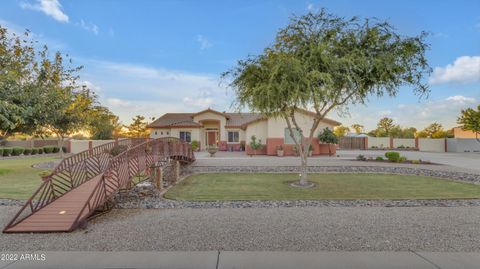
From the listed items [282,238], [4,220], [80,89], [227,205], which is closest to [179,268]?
[282,238]

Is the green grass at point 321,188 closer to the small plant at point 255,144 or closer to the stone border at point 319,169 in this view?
the stone border at point 319,169

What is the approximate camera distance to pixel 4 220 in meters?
6.78

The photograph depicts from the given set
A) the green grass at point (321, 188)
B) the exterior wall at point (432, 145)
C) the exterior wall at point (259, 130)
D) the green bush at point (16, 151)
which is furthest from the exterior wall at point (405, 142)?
the green bush at point (16, 151)

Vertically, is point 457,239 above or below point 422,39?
below

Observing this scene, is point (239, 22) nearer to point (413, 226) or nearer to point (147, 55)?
point (147, 55)

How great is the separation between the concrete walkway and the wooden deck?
1.59m

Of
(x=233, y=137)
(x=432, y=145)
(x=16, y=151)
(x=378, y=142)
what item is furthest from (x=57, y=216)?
(x=432, y=145)

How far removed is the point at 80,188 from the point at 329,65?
9.59 metres

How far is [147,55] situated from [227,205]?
13.2 metres

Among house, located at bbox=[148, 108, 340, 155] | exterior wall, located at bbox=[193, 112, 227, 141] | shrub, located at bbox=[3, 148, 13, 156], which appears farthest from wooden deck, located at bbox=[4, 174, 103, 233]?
shrub, located at bbox=[3, 148, 13, 156]

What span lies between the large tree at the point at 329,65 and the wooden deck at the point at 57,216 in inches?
273

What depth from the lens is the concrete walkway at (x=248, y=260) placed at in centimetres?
402

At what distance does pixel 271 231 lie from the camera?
5.70 meters

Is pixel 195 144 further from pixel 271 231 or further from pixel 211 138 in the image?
pixel 271 231
